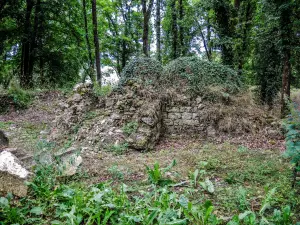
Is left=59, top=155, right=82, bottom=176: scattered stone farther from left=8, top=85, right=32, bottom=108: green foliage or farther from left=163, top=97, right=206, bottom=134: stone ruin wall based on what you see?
left=8, top=85, right=32, bottom=108: green foliage

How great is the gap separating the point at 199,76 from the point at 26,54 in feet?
30.7

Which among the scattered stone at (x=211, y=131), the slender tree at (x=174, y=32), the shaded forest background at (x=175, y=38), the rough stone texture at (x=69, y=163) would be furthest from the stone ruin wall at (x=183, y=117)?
the slender tree at (x=174, y=32)

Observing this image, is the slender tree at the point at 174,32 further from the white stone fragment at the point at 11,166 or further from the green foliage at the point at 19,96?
the white stone fragment at the point at 11,166

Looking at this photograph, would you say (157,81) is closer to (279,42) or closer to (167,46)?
(279,42)

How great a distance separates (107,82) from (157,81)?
271 cm

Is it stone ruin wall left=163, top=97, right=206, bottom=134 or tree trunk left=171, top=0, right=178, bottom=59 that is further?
tree trunk left=171, top=0, right=178, bottom=59

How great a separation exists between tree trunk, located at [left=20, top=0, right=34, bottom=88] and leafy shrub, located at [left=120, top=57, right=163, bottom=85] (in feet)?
21.2

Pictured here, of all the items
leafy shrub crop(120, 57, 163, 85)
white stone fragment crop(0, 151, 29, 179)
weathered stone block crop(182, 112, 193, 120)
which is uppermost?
leafy shrub crop(120, 57, 163, 85)

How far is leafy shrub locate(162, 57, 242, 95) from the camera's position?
22.3 feet

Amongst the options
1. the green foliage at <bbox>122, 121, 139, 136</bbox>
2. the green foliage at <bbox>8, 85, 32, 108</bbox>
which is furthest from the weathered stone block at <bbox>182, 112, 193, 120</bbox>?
the green foliage at <bbox>8, 85, 32, 108</bbox>

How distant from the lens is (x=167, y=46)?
552 inches

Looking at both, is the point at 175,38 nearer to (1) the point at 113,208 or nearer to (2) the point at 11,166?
(2) the point at 11,166

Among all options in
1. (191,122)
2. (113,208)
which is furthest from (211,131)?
(113,208)

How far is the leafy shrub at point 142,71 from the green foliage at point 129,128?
1628 millimetres
